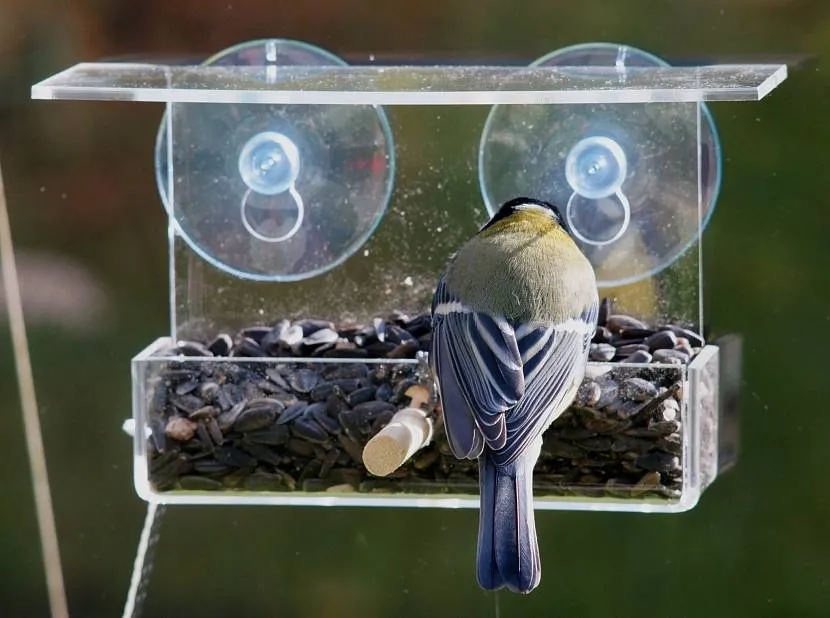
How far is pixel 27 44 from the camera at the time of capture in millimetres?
4652

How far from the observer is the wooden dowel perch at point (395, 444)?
270 cm

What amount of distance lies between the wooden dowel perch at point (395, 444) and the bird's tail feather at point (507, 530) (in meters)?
0.13

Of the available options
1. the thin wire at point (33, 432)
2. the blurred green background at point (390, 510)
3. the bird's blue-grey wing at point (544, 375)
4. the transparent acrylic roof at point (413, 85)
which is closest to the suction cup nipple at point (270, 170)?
the transparent acrylic roof at point (413, 85)

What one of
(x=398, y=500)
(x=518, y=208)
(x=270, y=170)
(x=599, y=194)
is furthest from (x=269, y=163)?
(x=398, y=500)

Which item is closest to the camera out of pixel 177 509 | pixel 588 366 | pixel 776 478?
pixel 588 366

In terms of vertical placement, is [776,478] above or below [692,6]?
below

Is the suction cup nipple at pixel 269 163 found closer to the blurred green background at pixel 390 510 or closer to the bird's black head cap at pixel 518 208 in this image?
the bird's black head cap at pixel 518 208

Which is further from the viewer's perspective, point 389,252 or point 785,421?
point 785,421

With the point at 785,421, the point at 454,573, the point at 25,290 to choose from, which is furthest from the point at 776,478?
the point at 25,290

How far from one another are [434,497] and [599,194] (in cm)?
80

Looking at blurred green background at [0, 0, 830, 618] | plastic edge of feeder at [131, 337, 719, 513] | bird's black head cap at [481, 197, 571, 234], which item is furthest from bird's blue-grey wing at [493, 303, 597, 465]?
blurred green background at [0, 0, 830, 618]

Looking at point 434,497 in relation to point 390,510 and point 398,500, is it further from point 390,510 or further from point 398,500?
point 390,510

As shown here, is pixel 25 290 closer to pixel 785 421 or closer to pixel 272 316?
pixel 272 316

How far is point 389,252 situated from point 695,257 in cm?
69
